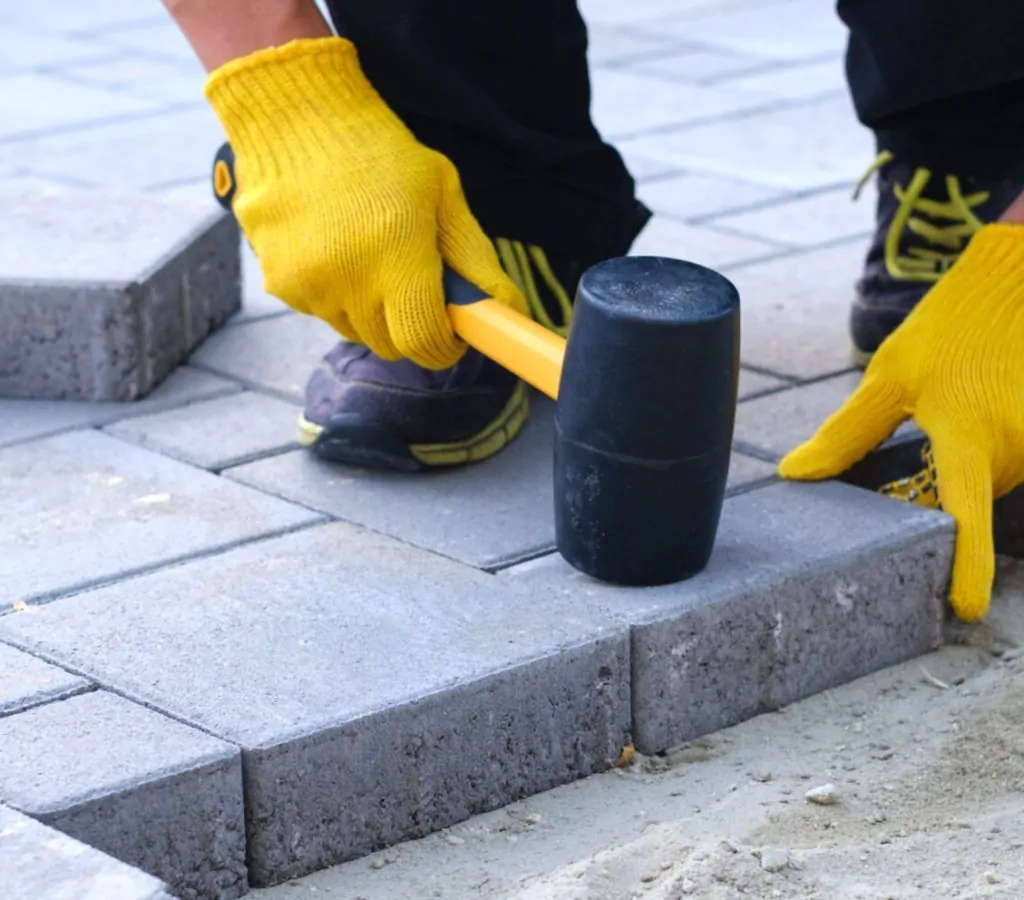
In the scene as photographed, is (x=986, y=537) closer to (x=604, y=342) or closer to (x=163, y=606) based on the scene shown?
(x=604, y=342)

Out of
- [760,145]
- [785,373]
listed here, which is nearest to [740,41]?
[760,145]

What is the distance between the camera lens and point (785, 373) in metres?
2.83

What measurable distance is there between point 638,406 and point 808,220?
188cm

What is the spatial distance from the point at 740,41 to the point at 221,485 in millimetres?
3604

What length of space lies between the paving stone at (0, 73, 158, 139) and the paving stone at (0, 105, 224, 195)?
0.11 metres

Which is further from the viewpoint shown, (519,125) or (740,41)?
(740,41)

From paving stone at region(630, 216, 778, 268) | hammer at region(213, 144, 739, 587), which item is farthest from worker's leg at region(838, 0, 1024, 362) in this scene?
hammer at region(213, 144, 739, 587)

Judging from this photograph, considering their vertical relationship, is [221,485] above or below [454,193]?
below

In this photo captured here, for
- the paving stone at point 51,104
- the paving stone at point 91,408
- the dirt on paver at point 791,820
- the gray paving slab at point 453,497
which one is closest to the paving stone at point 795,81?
the paving stone at point 51,104

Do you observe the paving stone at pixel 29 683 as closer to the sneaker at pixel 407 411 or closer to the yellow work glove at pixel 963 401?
the sneaker at pixel 407 411

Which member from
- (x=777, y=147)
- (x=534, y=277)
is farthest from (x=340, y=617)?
(x=777, y=147)

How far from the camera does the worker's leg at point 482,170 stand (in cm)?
240

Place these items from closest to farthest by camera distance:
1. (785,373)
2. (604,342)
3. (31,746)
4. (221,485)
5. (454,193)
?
(31,746) → (604,342) → (454,193) → (221,485) → (785,373)

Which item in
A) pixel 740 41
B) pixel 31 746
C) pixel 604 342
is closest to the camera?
pixel 31 746
